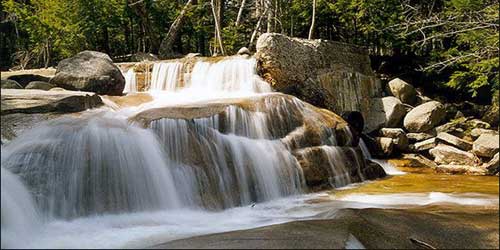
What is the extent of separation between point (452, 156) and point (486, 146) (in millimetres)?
848

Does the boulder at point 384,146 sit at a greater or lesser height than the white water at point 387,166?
greater

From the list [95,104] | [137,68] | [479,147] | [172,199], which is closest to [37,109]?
[95,104]

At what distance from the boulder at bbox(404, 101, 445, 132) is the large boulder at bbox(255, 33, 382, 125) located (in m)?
1.36

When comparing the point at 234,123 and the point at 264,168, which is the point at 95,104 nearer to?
the point at 234,123

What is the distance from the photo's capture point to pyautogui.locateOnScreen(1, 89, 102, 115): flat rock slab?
7.77 m

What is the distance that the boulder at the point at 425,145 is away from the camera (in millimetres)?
12461

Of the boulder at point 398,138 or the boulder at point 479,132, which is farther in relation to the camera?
the boulder at point 398,138

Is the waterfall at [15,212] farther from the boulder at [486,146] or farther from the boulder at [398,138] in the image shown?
the boulder at [486,146]

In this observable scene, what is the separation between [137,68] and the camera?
554 inches

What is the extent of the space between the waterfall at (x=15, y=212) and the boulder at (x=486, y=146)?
10.4m

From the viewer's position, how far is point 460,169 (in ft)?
35.5

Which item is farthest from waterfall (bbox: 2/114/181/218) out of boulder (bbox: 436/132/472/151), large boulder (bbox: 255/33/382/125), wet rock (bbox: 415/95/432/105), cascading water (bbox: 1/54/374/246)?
wet rock (bbox: 415/95/432/105)

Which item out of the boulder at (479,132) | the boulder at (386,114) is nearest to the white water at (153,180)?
the boulder at (386,114)

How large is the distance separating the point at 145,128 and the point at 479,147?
854cm
